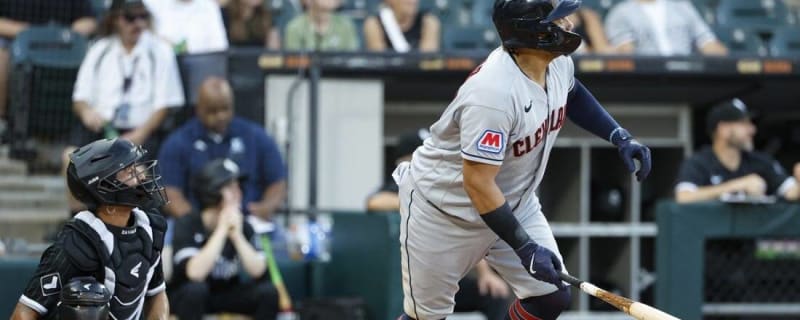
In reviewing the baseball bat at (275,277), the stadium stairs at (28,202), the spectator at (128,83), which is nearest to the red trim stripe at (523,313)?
the baseball bat at (275,277)

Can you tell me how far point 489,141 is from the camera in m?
4.51

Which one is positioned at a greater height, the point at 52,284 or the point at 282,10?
the point at 282,10

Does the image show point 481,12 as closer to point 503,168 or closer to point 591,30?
point 591,30

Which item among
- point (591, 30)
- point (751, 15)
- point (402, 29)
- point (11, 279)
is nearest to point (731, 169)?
point (591, 30)

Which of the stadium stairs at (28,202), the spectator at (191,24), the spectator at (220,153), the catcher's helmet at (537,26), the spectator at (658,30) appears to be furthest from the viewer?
the spectator at (658,30)

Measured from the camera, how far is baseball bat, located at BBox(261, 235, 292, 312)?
24.9 ft

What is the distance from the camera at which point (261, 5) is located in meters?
9.23

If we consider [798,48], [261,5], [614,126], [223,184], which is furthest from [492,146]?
[798,48]

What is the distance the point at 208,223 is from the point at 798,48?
487 centimetres

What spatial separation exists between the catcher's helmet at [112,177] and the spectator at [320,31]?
Answer: 4415mm

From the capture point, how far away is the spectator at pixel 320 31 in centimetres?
895

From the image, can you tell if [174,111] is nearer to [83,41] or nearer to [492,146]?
[83,41]

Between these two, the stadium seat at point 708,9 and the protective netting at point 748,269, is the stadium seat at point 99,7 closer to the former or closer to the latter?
the protective netting at point 748,269

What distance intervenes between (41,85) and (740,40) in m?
4.91
